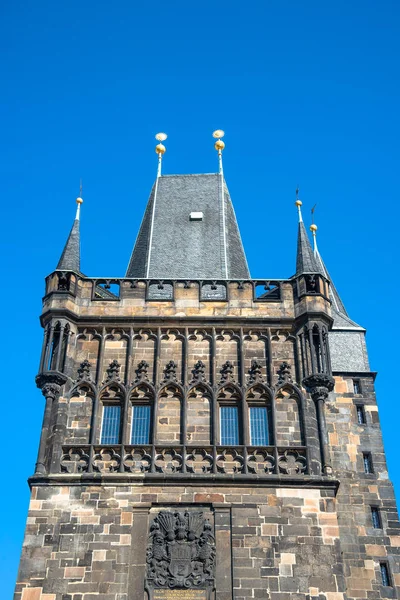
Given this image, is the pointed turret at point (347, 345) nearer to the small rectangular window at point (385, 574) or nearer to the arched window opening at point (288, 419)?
the arched window opening at point (288, 419)

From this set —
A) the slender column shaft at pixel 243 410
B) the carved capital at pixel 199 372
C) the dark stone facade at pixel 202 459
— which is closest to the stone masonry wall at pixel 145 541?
the dark stone facade at pixel 202 459

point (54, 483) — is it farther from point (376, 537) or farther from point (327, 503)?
point (376, 537)

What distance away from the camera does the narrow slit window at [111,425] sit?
57.8 ft

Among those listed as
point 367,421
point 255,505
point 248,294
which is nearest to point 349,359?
point 367,421

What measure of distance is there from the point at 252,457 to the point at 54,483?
3.70 m

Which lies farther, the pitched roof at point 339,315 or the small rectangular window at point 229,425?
Answer: the pitched roof at point 339,315

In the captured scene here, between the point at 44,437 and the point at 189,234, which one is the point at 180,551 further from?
the point at 189,234

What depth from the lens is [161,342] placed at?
62.3ft

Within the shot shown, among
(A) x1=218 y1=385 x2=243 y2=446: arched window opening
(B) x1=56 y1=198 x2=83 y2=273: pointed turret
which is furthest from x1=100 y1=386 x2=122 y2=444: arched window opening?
(B) x1=56 y1=198 x2=83 y2=273: pointed turret

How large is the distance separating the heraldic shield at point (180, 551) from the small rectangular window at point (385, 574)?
390cm

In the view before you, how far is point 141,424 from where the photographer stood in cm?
1780

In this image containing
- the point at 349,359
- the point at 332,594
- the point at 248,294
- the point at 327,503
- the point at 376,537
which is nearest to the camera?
the point at 332,594

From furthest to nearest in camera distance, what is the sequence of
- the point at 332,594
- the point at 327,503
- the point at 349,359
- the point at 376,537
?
the point at 349,359 < the point at 376,537 < the point at 327,503 < the point at 332,594

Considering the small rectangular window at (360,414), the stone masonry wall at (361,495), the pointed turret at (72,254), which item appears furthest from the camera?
the pointed turret at (72,254)
